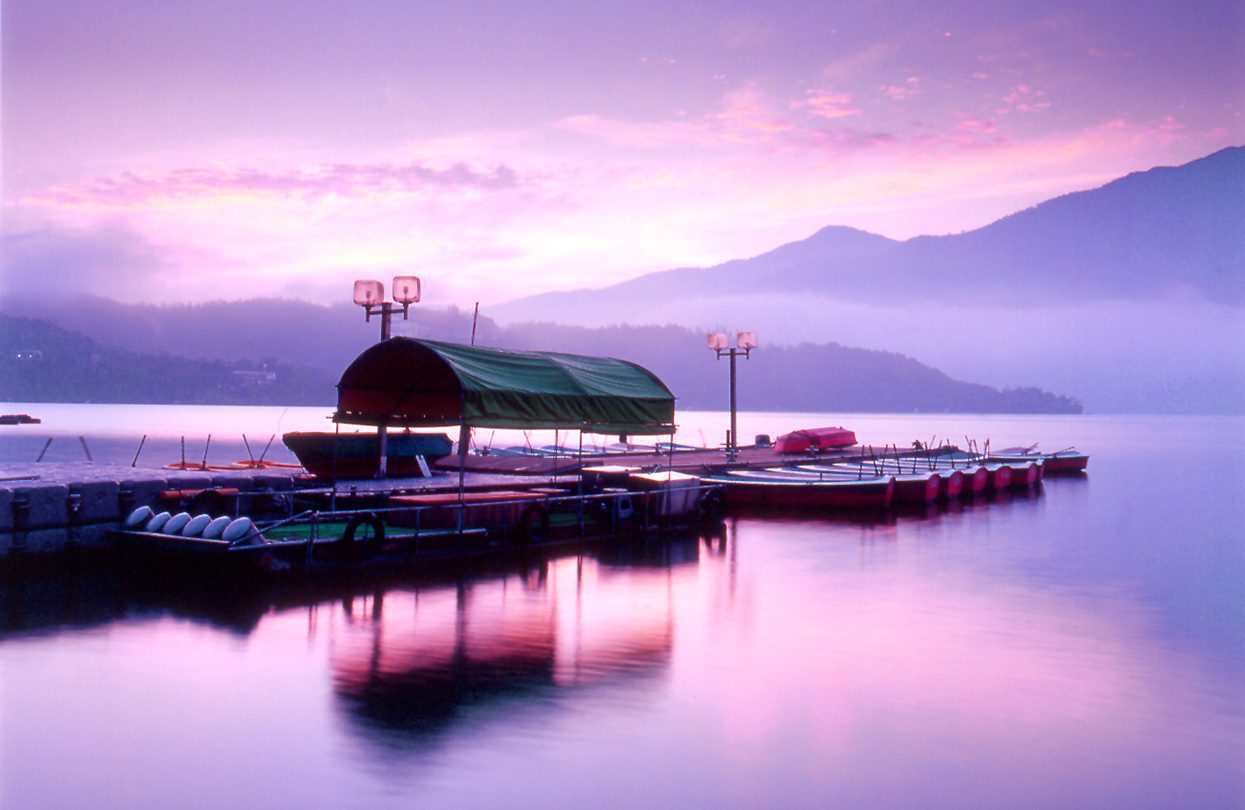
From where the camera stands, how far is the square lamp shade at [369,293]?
28.5 metres

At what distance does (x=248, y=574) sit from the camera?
62.5ft

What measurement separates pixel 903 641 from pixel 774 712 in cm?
574

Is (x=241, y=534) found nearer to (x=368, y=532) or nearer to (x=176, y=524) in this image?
(x=176, y=524)

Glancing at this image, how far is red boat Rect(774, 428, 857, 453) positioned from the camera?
194ft

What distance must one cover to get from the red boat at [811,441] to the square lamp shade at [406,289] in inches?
1351

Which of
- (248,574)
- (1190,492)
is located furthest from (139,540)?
(1190,492)

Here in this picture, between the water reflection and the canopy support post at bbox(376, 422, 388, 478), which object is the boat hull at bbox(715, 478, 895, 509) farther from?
the water reflection

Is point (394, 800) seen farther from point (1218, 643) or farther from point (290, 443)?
point (290, 443)

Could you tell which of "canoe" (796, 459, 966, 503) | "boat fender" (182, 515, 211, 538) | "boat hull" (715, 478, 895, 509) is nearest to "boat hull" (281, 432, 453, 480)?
"boat hull" (715, 478, 895, 509)

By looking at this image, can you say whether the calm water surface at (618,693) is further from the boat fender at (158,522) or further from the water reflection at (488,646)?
the boat fender at (158,522)

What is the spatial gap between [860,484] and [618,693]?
28260mm

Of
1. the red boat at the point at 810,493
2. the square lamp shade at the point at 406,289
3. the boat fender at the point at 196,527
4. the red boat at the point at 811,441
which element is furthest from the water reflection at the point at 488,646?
the red boat at the point at 811,441

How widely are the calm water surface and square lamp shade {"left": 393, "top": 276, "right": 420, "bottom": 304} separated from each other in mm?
8780

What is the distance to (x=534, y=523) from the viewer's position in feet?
83.8
